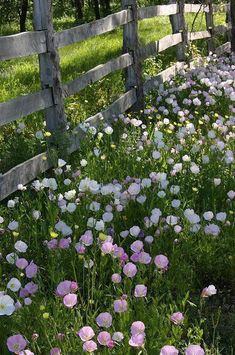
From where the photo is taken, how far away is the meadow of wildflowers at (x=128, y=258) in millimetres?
2344

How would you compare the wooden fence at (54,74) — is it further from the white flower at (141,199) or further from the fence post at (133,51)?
the white flower at (141,199)

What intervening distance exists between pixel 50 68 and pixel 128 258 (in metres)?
2.66

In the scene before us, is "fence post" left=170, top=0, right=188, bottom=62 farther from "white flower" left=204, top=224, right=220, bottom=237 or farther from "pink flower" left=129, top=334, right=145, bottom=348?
"pink flower" left=129, top=334, right=145, bottom=348

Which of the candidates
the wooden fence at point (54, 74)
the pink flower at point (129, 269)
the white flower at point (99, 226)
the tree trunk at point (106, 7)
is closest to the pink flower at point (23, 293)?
the pink flower at point (129, 269)

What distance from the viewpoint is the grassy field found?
566cm

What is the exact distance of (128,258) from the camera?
10.4ft

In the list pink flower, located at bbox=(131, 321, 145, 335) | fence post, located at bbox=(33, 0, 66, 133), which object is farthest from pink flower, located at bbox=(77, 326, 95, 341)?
fence post, located at bbox=(33, 0, 66, 133)

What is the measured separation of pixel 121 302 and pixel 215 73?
6.76 m

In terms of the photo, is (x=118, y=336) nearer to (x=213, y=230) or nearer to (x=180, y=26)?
(x=213, y=230)

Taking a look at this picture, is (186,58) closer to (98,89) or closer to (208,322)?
(98,89)

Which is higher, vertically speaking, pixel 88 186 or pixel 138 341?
pixel 138 341

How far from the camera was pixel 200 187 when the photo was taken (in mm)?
4230

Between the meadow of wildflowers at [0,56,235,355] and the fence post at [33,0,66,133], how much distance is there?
1.46 feet

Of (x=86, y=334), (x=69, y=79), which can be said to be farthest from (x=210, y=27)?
(x=86, y=334)
